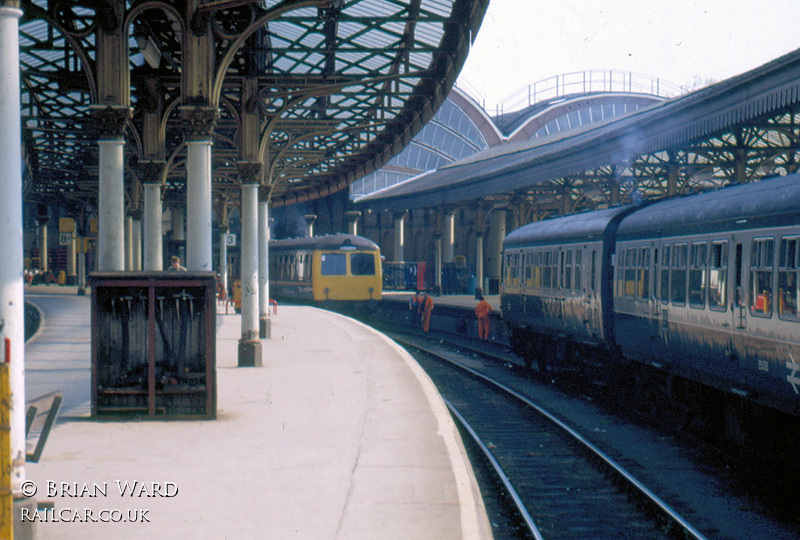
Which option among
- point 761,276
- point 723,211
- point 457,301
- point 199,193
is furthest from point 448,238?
point 761,276

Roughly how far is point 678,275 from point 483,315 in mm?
18227

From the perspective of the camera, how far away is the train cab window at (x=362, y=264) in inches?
1570

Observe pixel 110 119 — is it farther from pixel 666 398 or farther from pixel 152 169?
pixel 666 398

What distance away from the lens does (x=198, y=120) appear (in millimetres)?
14242

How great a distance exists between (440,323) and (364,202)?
26357 mm

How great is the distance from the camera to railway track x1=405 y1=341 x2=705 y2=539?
29.8 feet

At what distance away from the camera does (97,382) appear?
11102 millimetres

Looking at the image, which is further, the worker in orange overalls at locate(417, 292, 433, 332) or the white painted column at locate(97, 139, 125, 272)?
the worker in orange overalls at locate(417, 292, 433, 332)

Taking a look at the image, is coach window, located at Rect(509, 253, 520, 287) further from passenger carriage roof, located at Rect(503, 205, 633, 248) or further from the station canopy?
the station canopy

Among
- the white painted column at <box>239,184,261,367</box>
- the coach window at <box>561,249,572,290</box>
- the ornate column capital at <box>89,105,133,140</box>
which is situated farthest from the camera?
the coach window at <box>561,249,572,290</box>

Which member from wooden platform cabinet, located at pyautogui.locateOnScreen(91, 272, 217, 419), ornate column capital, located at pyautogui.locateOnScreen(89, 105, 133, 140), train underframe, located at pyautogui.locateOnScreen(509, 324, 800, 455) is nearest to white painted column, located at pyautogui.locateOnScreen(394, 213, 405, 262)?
train underframe, located at pyautogui.locateOnScreen(509, 324, 800, 455)

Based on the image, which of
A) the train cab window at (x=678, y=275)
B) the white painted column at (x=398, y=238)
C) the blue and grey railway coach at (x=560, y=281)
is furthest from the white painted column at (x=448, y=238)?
the train cab window at (x=678, y=275)

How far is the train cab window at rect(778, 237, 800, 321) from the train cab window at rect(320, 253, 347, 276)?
30.6 meters

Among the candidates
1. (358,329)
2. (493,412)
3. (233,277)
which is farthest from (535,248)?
(233,277)
